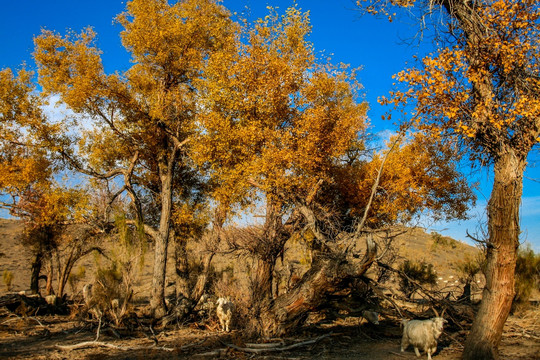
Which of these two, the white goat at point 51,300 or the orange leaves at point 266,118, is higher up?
the orange leaves at point 266,118

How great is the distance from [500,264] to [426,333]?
A: 6.08ft

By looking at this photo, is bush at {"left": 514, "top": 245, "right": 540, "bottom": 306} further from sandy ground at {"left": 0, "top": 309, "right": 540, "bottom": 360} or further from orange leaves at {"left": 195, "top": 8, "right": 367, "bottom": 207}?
orange leaves at {"left": 195, "top": 8, "right": 367, "bottom": 207}

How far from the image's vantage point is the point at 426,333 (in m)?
7.39

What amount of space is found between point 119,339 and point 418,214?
40.8ft

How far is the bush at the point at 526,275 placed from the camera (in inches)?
480

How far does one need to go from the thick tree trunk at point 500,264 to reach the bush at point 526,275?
6.62 m

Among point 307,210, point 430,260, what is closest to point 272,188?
point 307,210

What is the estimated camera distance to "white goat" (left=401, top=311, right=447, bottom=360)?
7.31m

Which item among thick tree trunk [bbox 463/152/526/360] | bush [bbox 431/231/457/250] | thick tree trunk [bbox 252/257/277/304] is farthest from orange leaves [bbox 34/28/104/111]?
bush [bbox 431/231/457/250]

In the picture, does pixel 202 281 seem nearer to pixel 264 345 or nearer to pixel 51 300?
pixel 51 300

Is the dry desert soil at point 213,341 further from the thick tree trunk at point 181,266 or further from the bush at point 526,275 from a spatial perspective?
the thick tree trunk at point 181,266

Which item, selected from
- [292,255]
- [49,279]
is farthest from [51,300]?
[292,255]

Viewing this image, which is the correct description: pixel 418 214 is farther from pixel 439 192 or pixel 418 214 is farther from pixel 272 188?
pixel 272 188

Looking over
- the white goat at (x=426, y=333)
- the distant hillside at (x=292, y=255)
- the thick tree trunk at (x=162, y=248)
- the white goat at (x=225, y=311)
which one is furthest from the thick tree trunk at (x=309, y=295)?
the distant hillside at (x=292, y=255)
